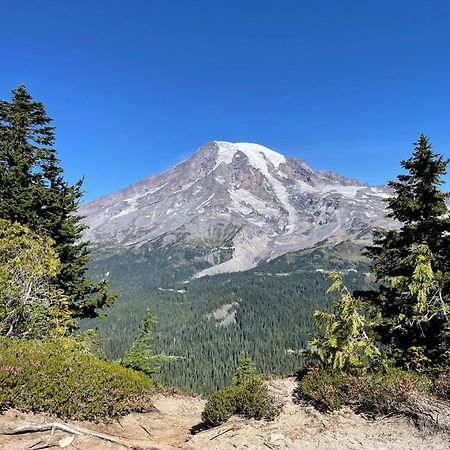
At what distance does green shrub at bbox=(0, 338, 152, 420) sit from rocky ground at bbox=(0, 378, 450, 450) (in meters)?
0.31

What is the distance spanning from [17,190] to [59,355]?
14.1m

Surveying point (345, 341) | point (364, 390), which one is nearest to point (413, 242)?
point (345, 341)

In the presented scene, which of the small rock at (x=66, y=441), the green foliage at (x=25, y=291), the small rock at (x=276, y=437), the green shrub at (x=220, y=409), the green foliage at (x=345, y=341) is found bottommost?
the small rock at (x=276, y=437)

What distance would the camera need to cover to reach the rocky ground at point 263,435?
29.9ft

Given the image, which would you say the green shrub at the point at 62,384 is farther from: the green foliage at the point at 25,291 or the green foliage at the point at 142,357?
the green foliage at the point at 142,357

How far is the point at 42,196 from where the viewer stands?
22.5 meters

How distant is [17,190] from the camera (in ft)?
72.3

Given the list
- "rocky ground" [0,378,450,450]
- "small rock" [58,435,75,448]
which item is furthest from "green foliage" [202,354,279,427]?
"small rock" [58,435,75,448]

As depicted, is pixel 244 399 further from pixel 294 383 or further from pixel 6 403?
pixel 6 403

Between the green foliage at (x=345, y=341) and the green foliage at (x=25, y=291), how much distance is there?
33.6 ft

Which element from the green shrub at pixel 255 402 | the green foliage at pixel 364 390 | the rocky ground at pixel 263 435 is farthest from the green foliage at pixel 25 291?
the green foliage at pixel 364 390

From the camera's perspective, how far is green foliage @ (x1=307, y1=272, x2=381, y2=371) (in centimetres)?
1256

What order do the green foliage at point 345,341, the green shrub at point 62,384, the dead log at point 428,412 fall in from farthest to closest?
1. the green foliage at point 345,341
2. the green shrub at point 62,384
3. the dead log at point 428,412

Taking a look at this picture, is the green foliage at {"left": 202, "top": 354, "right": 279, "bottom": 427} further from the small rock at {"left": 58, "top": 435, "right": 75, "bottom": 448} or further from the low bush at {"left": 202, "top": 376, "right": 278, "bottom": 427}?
the small rock at {"left": 58, "top": 435, "right": 75, "bottom": 448}
